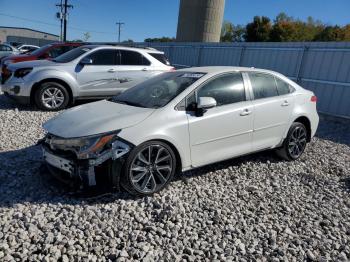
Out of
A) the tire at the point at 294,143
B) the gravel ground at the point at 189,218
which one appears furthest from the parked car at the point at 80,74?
the tire at the point at 294,143

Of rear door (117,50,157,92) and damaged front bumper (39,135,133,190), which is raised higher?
rear door (117,50,157,92)

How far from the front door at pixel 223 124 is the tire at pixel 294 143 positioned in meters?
0.88

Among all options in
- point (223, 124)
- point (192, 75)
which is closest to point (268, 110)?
point (223, 124)

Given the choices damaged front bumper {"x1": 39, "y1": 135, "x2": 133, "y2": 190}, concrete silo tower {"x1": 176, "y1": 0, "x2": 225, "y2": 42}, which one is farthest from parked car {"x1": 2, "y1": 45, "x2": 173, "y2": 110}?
concrete silo tower {"x1": 176, "y1": 0, "x2": 225, "y2": 42}

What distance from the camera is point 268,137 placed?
5.21 metres

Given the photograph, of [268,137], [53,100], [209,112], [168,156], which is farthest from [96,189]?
[53,100]

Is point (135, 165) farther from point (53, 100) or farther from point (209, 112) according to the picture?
point (53, 100)

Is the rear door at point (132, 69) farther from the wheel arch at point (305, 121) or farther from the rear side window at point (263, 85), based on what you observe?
the wheel arch at point (305, 121)

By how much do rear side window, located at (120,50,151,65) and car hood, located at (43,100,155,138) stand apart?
Answer: 4743mm

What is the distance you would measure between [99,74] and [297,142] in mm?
5065

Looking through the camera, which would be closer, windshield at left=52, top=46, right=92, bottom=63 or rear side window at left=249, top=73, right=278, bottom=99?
rear side window at left=249, top=73, right=278, bottom=99

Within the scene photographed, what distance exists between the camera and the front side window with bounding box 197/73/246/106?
4.57m

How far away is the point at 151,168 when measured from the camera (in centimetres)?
A: 402

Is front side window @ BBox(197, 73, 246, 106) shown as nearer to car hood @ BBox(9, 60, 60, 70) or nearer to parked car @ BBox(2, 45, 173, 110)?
parked car @ BBox(2, 45, 173, 110)
